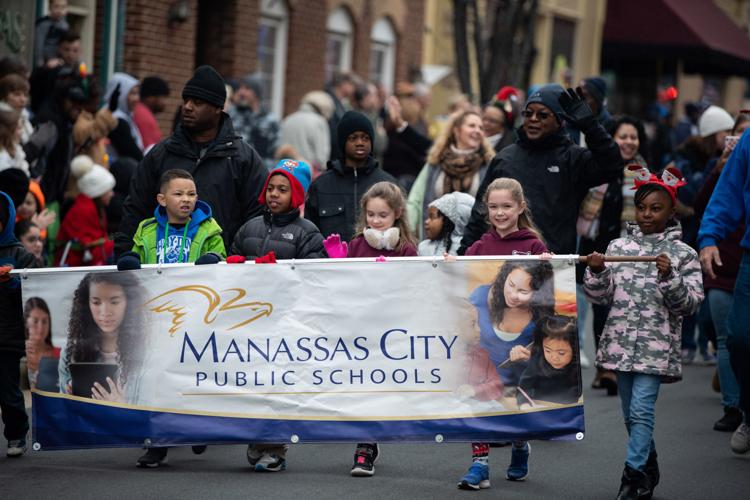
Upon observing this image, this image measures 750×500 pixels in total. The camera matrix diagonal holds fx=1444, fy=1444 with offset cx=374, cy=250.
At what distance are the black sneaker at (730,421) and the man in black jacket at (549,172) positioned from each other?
5.51 ft

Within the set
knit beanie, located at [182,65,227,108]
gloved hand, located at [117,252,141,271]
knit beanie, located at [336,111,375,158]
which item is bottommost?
gloved hand, located at [117,252,141,271]

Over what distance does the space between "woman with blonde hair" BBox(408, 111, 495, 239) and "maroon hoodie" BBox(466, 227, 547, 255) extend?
2583 mm

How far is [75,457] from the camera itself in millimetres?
7891

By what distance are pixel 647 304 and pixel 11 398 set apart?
3.40m

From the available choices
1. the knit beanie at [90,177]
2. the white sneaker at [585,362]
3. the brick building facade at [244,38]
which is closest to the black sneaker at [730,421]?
the white sneaker at [585,362]

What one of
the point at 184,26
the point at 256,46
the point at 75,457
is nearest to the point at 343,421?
the point at 75,457

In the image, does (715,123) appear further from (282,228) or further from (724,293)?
(282,228)

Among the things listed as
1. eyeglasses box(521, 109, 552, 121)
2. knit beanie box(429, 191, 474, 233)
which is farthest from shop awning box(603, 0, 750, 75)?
eyeglasses box(521, 109, 552, 121)

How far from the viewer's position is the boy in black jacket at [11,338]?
7672 mm

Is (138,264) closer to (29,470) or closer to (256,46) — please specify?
(29,470)

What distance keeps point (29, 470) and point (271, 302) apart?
4.98 ft

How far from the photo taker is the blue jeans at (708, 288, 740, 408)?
9.50 meters

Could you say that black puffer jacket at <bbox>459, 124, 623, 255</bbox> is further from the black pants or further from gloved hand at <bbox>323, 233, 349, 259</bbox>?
the black pants

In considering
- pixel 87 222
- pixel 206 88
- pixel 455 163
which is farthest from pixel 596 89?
pixel 87 222
